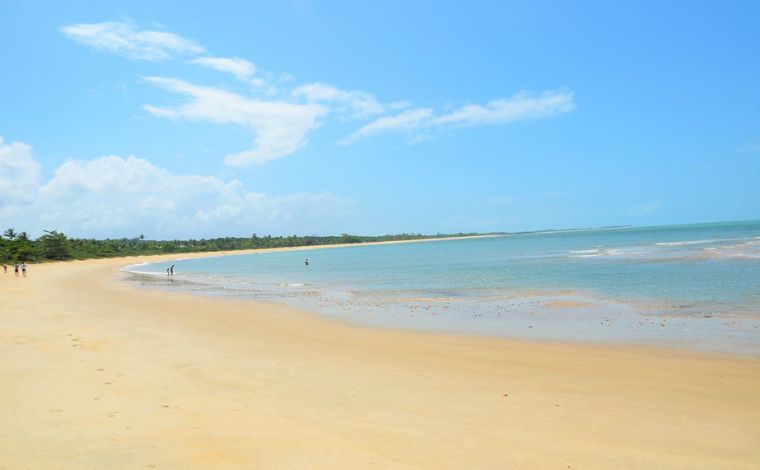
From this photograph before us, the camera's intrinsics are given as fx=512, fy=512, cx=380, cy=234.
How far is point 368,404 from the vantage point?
7.91 metres

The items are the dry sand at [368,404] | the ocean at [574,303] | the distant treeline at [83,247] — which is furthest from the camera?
the distant treeline at [83,247]

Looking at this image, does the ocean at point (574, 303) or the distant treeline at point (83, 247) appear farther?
the distant treeline at point (83, 247)

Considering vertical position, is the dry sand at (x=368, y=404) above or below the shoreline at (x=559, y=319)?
above

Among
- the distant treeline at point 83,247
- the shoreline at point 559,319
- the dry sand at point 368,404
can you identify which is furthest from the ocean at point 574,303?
the distant treeline at point 83,247

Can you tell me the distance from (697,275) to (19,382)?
100 ft

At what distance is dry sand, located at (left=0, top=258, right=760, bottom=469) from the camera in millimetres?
5844

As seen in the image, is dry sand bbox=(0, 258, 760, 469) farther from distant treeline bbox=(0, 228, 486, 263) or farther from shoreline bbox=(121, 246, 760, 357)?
distant treeline bbox=(0, 228, 486, 263)

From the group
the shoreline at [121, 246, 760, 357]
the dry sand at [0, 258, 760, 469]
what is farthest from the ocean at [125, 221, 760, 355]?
the dry sand at [0, 258, 760, 469]

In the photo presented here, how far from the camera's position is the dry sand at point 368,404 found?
584 centimetres

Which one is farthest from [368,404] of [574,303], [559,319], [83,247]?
[83,247]

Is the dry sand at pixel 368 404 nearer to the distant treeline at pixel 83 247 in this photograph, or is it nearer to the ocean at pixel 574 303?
the ocean at pixel 574 303

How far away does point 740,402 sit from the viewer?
7.90 metres

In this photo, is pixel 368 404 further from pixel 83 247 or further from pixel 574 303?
pixel 83 247

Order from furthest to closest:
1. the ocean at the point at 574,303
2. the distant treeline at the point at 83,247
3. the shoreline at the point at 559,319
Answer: the distant treeline at the point at 83,247, the ocean at the point at 574,303, the shoreline at the point at 559,319
